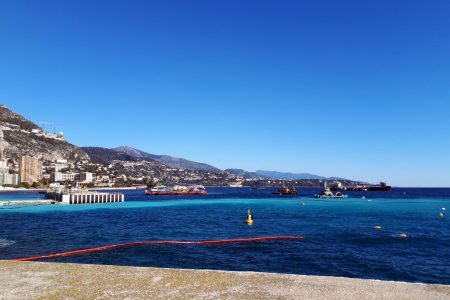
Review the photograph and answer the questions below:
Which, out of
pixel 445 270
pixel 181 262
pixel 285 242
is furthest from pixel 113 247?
pixel 445 270

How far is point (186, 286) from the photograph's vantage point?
659 centimetres

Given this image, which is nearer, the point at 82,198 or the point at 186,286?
the point at 186,286

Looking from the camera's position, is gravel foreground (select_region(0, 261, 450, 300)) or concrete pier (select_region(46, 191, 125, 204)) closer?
gravel foreground (select_region(0, 261, 450, 300))

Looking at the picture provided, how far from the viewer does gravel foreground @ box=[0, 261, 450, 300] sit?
614cm

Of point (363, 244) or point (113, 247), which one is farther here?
point (363, 244)

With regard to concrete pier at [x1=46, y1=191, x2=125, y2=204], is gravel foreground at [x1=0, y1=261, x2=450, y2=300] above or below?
above

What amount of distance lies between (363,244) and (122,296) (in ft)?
101

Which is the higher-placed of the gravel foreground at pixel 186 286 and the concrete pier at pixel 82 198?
the gravel foreground at pixel 186 286

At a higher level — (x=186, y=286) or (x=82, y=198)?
(x=186, y=286)

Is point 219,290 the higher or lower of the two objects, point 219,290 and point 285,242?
the higher

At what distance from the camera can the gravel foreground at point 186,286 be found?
6141 millimetres

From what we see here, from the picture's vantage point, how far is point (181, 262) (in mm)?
23547

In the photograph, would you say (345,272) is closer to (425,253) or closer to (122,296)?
(425,253)

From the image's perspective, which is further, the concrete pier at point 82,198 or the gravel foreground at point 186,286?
the concrete pier at point 82,198
